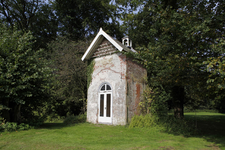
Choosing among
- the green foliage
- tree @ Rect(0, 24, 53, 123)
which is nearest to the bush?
tree @ Rect(0, 24, 53, 123)

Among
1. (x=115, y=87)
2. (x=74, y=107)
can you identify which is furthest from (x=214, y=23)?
(x=74, y=107)

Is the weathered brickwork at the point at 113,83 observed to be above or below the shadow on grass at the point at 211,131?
above

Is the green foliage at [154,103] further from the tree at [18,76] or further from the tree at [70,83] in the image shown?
the tree at [18,76]

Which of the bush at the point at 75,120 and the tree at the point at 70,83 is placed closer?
the bush at the point at 75,120

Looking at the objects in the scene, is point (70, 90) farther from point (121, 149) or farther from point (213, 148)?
point (213, 148)

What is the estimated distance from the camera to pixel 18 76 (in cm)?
1030

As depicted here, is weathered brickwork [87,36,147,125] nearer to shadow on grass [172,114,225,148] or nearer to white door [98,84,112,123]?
white door [98,84,112,123]

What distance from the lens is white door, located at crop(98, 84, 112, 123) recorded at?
13.2m

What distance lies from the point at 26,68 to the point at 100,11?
20.4m

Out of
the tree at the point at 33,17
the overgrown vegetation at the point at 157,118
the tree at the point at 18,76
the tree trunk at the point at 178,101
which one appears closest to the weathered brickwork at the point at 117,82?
the overgrown vegetation at the point at 157,118

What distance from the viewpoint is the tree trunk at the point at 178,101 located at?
12.9 m

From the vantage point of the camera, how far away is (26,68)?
10383mm

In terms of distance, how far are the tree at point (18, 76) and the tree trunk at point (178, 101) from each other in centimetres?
928

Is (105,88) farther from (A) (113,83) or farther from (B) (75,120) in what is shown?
(B) (75,120)
